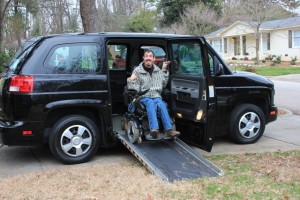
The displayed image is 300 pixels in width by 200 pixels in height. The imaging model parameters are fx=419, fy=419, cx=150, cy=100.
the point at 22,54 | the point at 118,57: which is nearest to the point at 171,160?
the point at 22,54

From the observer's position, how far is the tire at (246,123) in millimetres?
7051

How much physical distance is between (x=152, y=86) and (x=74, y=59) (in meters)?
1.30

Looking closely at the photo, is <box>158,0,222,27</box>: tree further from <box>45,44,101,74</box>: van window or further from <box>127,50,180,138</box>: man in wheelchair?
<box>45,44,101,74</box>: van window

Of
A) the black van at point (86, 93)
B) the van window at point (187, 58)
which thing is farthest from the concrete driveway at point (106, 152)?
the van window at point (187, 58)

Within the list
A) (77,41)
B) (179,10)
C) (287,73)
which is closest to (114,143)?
(77,41)

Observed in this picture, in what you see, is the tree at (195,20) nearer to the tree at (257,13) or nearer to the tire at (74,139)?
the tree at (257,13)

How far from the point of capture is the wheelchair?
6262mm

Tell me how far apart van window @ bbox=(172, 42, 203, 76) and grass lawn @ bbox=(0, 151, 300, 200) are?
1472 millimetres

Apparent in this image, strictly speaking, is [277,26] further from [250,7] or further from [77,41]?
[77,41]

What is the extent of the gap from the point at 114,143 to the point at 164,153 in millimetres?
868

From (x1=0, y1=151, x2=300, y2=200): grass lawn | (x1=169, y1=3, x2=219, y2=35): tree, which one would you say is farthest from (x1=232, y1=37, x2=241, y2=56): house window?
(x1=0, y1=151, x2=300, y2=200): grass lawn

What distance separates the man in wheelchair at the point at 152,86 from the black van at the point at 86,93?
0.25 metres

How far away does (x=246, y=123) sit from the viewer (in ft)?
23.5

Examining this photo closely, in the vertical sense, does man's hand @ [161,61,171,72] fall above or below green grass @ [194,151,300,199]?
above
